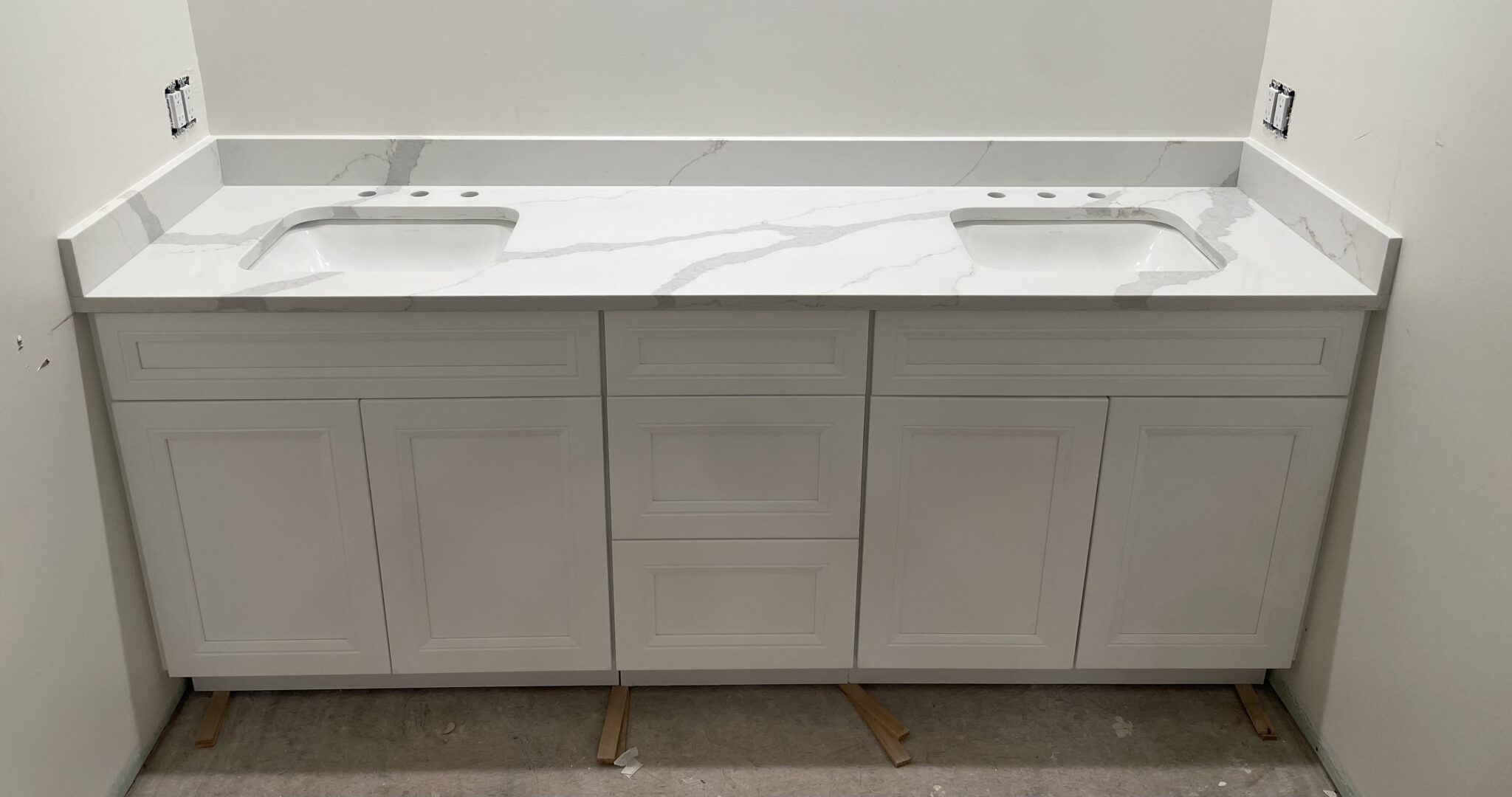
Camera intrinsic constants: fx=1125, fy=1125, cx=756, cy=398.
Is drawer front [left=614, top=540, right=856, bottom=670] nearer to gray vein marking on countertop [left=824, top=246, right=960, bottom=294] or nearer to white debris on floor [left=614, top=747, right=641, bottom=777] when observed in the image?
white debris on floor [left=614, top=747, right=641, bottom=777]

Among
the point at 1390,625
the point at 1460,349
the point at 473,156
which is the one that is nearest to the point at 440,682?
the point at 473,156

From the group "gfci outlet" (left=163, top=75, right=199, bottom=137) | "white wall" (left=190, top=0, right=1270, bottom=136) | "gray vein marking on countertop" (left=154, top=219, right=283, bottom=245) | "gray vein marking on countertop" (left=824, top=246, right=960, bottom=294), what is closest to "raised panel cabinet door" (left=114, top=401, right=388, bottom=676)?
"gray vein marking on countertop" (left=154, top=219, right=283, bottom=245)

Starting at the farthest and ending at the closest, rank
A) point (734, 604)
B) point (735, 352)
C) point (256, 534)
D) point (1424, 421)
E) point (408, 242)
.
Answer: point (408, 242) < point (734, 604) < point (256, 534) < point (735, 352) < point (1424, 421)

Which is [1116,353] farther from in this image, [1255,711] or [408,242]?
[408,242]

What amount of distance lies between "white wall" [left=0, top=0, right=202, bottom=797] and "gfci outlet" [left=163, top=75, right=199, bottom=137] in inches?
1.1

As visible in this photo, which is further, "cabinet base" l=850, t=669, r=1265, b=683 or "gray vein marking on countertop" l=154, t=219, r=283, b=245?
"cabinet base" l=850, t=669, r=1265, b=683

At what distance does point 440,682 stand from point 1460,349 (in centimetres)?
163

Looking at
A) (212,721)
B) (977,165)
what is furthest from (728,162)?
(212,721)

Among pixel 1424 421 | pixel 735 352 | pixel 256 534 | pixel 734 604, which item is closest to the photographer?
pixel 1424 421

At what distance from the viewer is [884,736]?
6.05 ft

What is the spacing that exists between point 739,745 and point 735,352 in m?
0.67

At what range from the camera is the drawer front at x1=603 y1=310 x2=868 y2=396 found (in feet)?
5.22

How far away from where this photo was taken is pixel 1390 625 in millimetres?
1584

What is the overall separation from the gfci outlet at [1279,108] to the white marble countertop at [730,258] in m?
0.13
